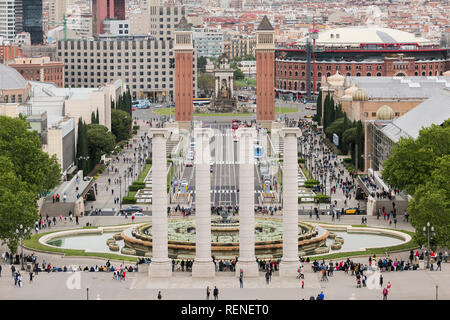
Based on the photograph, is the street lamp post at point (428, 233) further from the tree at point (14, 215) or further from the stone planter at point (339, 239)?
the tree at point (14, 215)

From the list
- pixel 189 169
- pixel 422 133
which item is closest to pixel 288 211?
pixel 422 133

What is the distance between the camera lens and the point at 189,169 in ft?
516

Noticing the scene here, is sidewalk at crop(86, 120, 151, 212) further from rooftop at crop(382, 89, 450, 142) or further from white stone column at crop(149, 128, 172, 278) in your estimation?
white stone column at crop(149, 128, 172, 278)

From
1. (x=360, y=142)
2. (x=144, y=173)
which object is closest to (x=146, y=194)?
(x=144, y=173)

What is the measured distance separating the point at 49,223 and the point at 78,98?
61281mm

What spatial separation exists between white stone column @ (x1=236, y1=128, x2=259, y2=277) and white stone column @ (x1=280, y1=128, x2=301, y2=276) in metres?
2.22

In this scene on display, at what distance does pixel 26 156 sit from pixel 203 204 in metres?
35.2

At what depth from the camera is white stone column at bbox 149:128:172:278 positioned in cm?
8144

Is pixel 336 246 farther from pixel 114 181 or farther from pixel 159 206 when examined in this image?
pixel 114 181

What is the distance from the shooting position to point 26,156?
112 metres

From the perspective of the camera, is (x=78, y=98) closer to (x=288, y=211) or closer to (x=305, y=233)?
(x=305, y=233)

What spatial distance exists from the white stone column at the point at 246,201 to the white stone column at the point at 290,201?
87.3 inches

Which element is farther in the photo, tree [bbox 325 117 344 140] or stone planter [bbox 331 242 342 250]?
tree [bbox 325 117 344 140]

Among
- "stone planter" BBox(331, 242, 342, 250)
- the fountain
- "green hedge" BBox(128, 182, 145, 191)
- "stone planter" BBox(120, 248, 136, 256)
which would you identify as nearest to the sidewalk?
"green hedge" BBox(128, 182, 145, 191)
